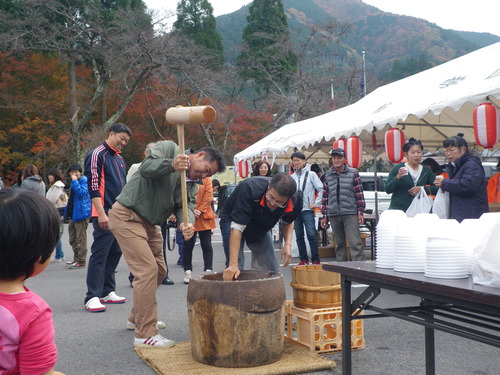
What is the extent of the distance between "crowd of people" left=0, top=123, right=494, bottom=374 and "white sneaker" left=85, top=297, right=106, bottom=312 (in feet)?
0.04

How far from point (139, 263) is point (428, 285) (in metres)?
2.59

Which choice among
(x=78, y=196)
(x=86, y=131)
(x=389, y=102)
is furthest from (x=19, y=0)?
(x=389, y=102)

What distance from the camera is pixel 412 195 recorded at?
7078 millimetres

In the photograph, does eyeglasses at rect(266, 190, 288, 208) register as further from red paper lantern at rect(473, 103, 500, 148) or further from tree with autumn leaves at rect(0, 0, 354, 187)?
tree with autumn leaves at rect(0, 0, 354, 187)

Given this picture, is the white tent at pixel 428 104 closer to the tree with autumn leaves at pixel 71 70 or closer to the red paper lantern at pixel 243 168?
the red paper lantern at pixel 243 168

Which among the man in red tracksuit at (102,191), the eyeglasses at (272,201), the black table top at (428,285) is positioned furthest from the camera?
the man in red tracksuit at (102,191)

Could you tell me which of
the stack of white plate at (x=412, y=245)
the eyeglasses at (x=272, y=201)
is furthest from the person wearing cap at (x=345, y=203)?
the stack of white plate at (x=412, y=245)

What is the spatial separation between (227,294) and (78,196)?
6041mm

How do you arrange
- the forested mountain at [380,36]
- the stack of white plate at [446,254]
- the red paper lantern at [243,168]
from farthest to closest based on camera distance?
the forested mountain at [380,36] < the red paper lantern at [243,168] < the stack of white plate at [446,254]

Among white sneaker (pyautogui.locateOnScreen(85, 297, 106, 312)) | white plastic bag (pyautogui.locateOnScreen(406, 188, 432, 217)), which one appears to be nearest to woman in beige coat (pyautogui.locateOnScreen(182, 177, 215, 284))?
white sneaker (pyautogui.locateOnScreen(85, 297, 106, 312))

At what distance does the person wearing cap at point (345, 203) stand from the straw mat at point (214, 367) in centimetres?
379

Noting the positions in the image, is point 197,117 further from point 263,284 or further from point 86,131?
point 86,131

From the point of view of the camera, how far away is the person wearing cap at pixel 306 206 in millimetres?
8837

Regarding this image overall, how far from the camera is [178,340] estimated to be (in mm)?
4688
